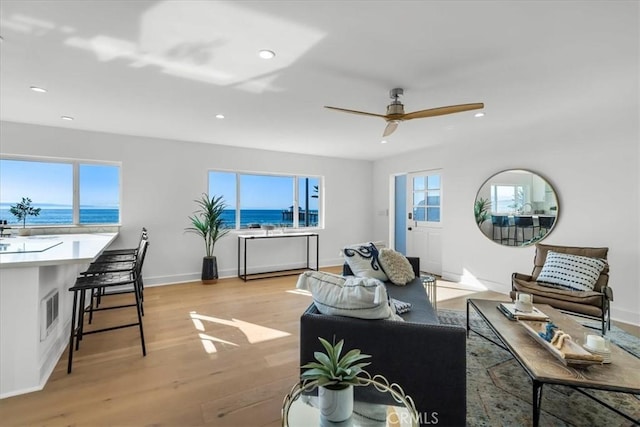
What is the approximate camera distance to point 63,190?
13.9 ft

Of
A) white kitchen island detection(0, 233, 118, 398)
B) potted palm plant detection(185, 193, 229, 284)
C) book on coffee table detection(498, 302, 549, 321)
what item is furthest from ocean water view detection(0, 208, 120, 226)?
book on coffee table detection(498, 302, 549, 321)

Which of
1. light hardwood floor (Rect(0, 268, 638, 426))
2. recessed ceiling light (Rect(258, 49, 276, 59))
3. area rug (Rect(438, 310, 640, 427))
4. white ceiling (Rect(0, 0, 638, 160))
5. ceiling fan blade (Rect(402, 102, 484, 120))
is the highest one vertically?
white ceiling (Rect(0, 0, 638, 160))

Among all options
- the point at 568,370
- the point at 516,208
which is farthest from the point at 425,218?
the point at 568,370

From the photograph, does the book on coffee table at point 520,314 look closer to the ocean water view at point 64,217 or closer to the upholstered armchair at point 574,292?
the upholstered armchair at point 574,292

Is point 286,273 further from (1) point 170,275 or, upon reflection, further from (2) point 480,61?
(2) point 480,61

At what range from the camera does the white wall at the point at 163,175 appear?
4.05 metres

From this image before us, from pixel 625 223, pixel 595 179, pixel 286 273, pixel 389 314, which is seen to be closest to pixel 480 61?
pixel 389 314

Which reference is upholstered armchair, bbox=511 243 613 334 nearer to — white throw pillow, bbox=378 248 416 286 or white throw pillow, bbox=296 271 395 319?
white throw pillow, bbox=378 248 416 286

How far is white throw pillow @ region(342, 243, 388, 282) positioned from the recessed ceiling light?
80.1 inches

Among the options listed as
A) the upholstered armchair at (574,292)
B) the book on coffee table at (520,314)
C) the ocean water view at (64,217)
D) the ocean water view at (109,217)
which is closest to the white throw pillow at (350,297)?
the book on coffee table at (520,314)

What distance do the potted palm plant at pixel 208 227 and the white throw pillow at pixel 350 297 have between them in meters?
3.39

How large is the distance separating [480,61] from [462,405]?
2.26 meters

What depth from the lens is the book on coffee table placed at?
2.22 metres

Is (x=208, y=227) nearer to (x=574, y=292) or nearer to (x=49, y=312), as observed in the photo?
(x=49, y=312)
